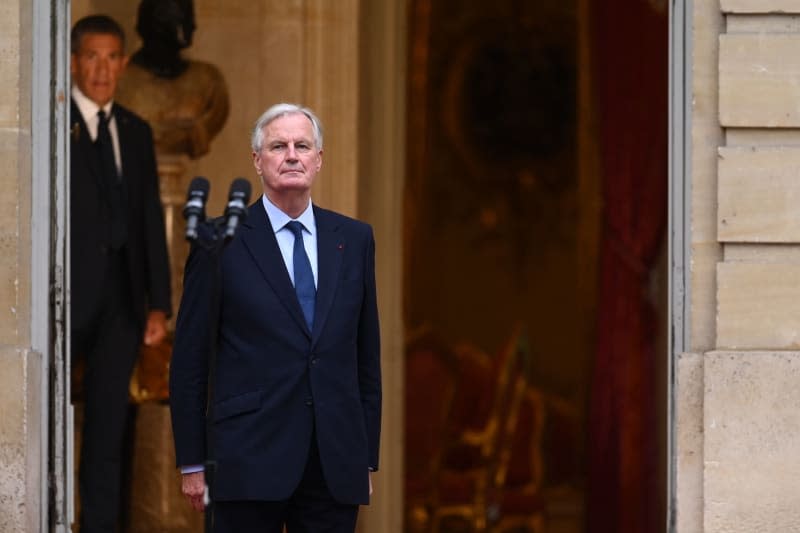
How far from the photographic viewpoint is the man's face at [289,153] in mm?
6031

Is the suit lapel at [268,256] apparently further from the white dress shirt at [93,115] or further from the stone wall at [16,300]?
the white dress shirt at [93,115]

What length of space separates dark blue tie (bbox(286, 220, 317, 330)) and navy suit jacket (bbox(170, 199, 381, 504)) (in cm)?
3

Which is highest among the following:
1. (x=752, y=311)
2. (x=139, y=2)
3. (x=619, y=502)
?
(x=139, y=2)

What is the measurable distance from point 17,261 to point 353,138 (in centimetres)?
258

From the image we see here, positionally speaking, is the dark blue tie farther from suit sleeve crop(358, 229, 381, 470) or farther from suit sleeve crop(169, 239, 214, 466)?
suit sleeve crop(169, 239, 214, 466)

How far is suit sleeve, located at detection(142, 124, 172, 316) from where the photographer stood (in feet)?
30.0

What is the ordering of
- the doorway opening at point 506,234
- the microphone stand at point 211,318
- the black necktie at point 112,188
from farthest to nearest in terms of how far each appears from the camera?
the doorway opening at point 506,234
the black necktie at point 112,188
the microphone stand at point 211,318

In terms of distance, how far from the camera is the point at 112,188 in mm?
9141

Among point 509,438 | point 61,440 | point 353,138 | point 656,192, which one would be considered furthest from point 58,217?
point 509,438

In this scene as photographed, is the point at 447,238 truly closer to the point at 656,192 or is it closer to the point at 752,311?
the point at 656,192

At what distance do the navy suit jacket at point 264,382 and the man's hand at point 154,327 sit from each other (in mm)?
3130

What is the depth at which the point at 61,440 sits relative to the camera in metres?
7.77

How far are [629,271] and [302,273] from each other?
5478 mm

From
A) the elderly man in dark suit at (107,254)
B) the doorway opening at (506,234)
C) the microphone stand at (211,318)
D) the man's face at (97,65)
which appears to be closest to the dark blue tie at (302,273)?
the microphone stand at (211,318)
